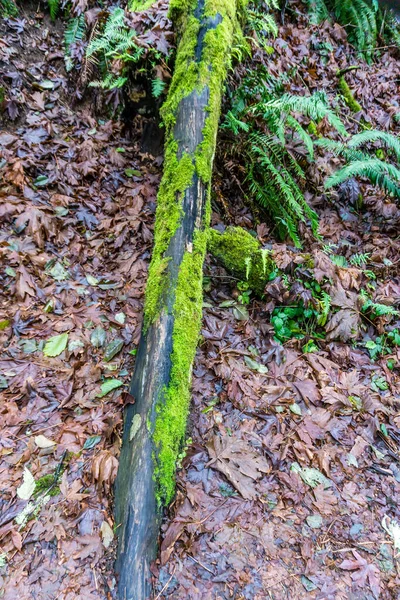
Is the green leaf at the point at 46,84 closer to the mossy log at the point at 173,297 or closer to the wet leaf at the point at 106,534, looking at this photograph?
the mossy log at the point at 173,297

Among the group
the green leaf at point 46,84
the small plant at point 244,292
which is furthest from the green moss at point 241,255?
the green leaf at point 46,84

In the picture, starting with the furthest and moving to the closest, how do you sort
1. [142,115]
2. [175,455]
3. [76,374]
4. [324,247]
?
[142,115], [324,247], [76,374], [175,455]

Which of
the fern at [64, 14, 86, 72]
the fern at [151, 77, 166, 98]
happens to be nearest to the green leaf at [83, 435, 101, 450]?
the fern at [151, 77, 166, 98]

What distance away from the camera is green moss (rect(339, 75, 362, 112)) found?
205 inches

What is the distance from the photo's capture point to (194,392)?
104 inches

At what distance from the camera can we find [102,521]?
77.1 inches

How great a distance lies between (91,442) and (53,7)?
16.9ft

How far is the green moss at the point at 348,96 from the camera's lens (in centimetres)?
520

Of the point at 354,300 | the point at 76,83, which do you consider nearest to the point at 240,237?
the point at 354,300

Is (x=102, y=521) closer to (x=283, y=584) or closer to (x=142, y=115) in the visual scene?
(x=283, y=584)

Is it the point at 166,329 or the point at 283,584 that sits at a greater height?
the point at 166,329

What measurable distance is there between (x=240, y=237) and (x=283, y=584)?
2636 millimetres

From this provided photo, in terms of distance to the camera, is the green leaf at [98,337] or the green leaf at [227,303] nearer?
the green leaf at [98,337]

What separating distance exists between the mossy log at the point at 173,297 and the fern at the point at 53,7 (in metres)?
1.96
